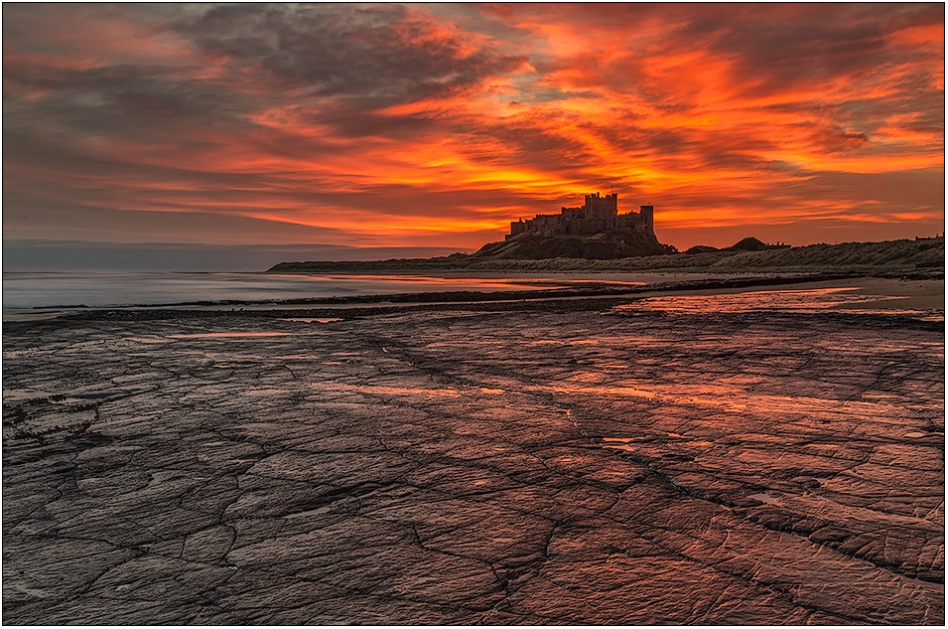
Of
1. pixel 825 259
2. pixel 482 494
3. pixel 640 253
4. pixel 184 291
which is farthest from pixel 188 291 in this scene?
pixel 640 253

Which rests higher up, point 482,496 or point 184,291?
point 184,291

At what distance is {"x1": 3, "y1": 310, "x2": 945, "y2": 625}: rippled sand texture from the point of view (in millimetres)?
2559

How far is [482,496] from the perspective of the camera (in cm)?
360

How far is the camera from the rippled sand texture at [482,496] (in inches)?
101

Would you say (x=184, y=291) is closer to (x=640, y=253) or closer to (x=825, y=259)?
(x=825, y=259)

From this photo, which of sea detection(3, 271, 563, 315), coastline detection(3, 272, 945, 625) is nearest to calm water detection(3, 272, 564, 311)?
sea detection(3, 271, 563, 315)

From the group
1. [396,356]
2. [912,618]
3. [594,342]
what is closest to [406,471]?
[912,618]

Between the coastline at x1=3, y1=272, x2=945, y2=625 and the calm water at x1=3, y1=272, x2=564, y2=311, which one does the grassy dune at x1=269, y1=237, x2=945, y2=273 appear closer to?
the calm water at x1=3, y1=272, x2=564, y2=311

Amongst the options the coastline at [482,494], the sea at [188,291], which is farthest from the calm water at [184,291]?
the coastline at [482,494]

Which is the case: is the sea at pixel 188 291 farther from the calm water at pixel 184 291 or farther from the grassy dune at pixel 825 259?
the grassy dune at pixel 825 259

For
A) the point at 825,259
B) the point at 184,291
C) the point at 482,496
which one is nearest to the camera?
the point at 482,496

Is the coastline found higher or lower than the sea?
lower

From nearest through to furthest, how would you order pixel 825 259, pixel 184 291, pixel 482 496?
pixel 482 496 → pixel 184 291 → pixel 825 259

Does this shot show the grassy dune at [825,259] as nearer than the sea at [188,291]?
No
